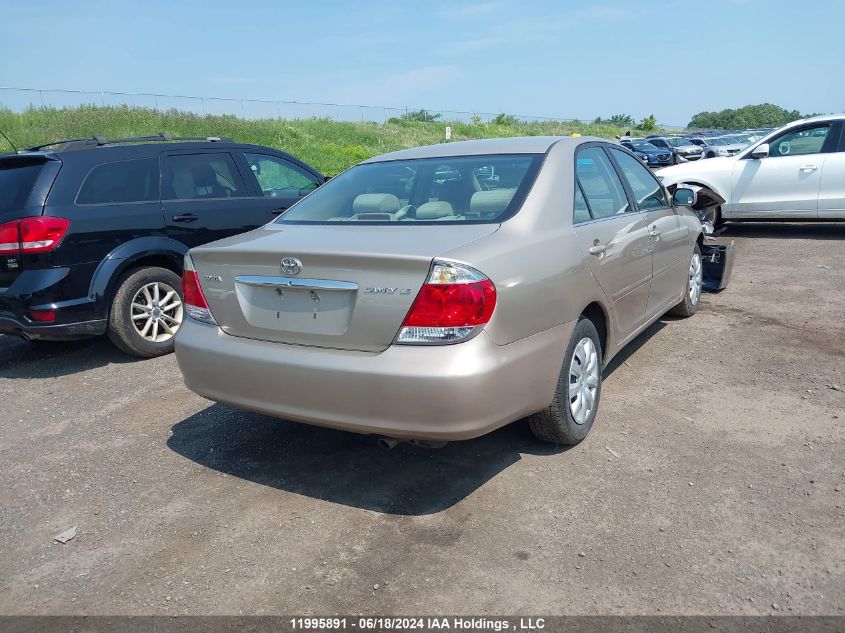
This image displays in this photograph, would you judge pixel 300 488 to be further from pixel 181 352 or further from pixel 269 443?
pixel 181 352

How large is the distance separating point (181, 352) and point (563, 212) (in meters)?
2.11

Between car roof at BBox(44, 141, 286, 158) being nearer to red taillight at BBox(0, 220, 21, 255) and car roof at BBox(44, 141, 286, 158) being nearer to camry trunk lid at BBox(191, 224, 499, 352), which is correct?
red taillight at BBox(0, 220, 21, 255)

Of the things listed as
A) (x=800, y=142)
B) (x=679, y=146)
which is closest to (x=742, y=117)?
(x=679, y=146)

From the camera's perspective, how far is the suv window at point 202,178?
622 centimetres

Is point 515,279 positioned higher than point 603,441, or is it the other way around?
point 515,279

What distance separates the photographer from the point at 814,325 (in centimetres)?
597

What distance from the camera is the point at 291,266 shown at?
10.6 ft

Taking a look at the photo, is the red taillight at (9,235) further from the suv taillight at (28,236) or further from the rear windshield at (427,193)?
the rear windshield at (427,193)

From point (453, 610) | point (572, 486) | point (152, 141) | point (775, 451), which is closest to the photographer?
point (453, 610)

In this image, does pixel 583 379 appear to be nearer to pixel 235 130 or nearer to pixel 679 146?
pixel 679 146

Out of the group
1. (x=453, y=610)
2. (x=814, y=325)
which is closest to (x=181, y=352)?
(x=453, y=610)

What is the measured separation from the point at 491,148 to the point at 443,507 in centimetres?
216

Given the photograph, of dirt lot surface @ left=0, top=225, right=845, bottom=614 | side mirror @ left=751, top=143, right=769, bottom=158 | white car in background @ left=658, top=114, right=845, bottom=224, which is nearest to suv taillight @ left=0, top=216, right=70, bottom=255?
dirt lot surface @ left=0, top=225, right=845, bottom=614

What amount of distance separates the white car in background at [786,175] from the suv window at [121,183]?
7042 millimetres
